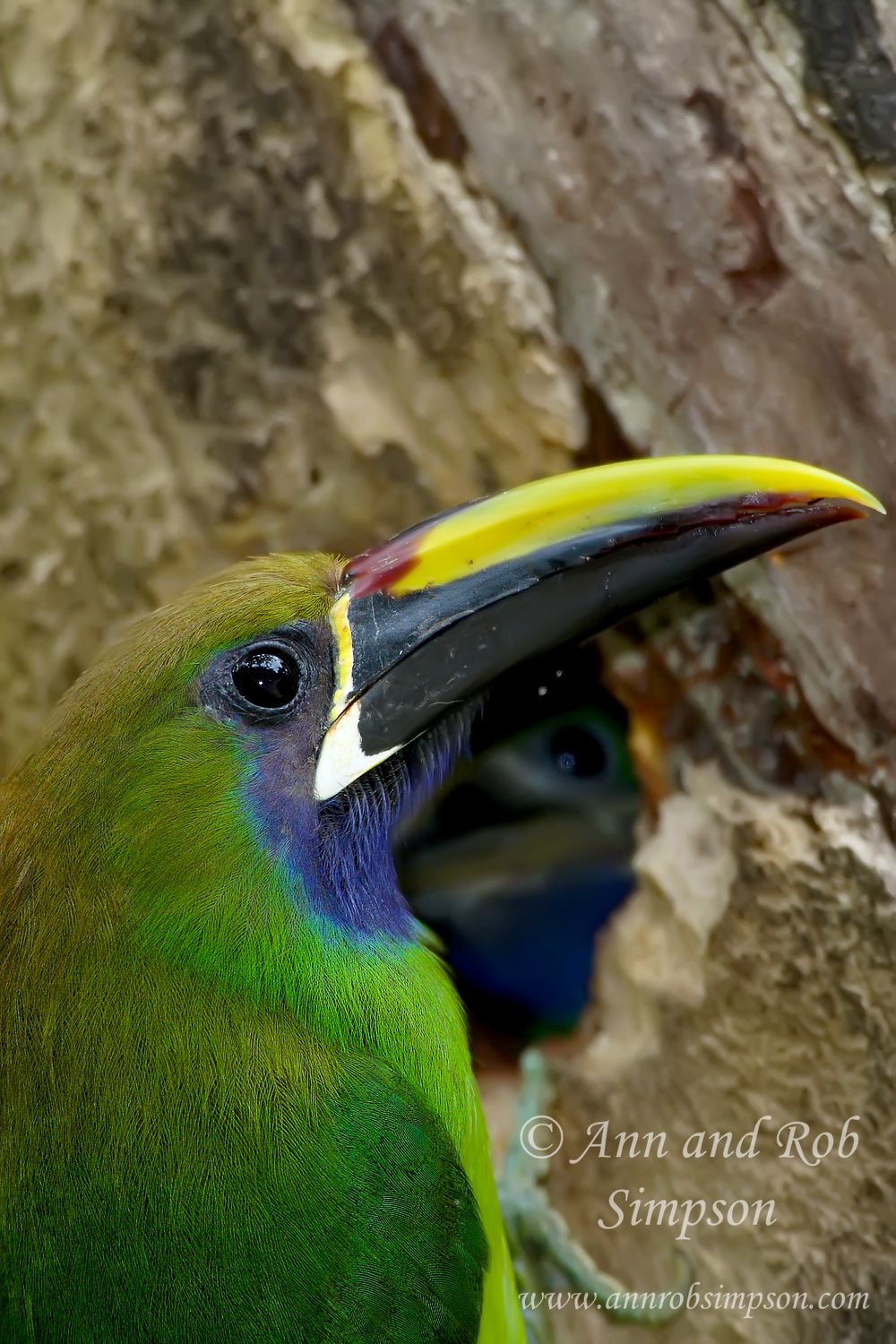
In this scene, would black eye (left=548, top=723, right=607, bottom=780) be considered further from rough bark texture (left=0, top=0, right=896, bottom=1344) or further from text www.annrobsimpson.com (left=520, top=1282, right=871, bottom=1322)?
text www.annrobsimpson.com (left=520, top=1282, right=871, bottom=1322)

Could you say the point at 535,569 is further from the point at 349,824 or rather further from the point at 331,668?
the point at 349,824

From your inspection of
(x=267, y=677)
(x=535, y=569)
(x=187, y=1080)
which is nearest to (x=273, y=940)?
(x=187, y=1080)

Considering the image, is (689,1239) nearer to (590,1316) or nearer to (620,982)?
(590,1316)

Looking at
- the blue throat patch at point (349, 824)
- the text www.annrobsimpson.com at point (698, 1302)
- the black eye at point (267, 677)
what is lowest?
the text www.annrobsimpson.com at point (698, 1302)

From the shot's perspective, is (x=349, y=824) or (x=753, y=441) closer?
(x=349, y=824)

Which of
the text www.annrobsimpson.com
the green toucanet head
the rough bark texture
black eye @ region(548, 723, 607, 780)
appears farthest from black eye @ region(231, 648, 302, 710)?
the text www.annrobsimpson.com

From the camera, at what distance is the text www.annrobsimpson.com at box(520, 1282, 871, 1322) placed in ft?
6.02

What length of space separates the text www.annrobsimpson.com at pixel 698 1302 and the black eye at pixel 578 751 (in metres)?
0.78

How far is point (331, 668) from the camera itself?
160 cm

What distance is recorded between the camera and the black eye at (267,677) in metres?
1.55

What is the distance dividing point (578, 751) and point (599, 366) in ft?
2.08

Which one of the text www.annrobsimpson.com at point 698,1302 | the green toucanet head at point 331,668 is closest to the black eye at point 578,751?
the green toucanet head at point 331,668

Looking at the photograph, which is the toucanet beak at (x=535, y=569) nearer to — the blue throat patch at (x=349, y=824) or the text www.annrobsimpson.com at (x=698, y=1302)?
the blue throat patch at (x=349, y=824)

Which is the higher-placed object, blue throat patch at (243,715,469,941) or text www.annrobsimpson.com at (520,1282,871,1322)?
blue throat patch at (243,715,469,941)
